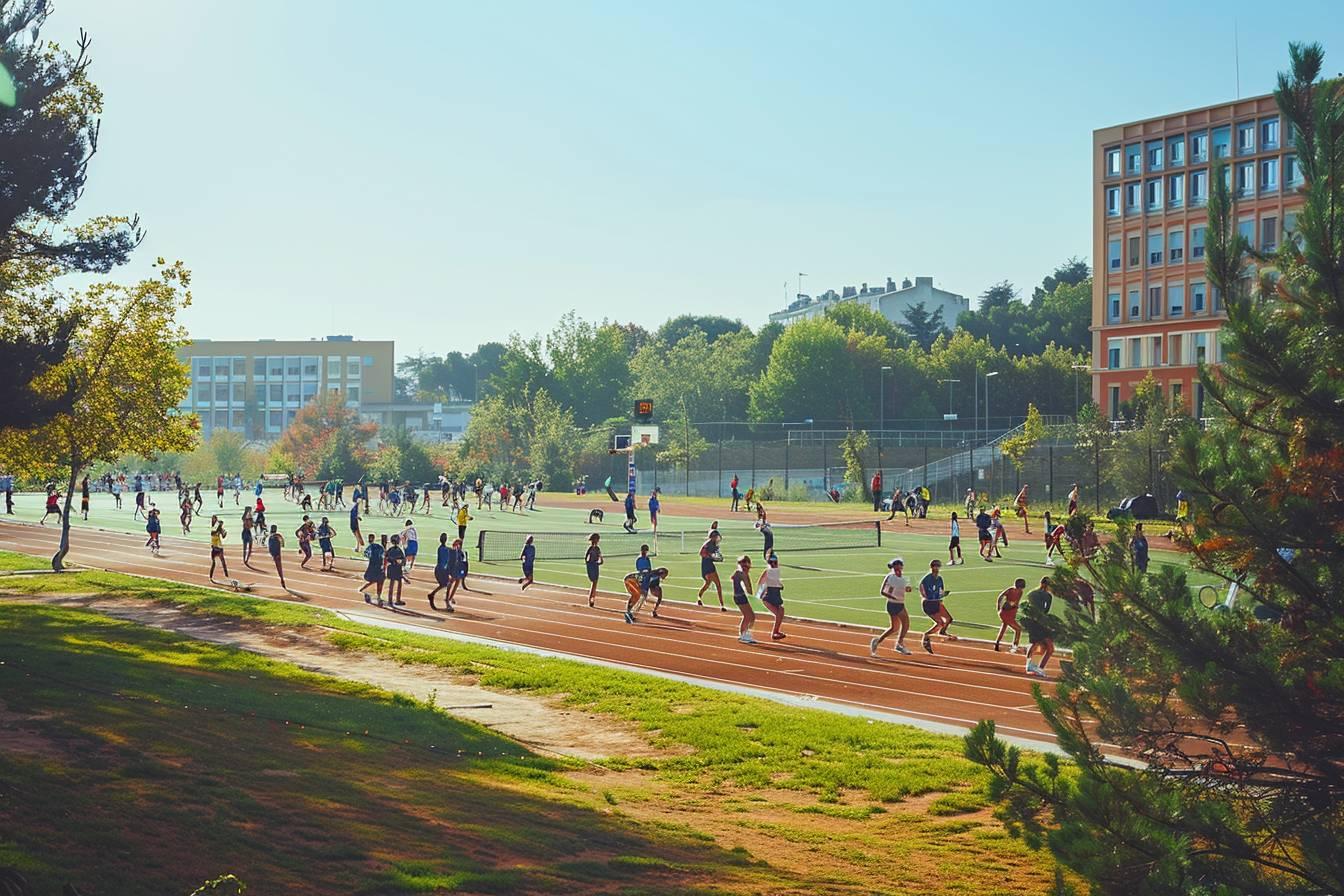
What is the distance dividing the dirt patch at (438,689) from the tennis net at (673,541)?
48.8 feet

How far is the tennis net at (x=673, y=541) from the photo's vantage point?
148 feet

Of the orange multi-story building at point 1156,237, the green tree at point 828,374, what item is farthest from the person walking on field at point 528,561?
the green tree at point 828,374

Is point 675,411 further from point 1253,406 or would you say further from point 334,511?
point 1253,406

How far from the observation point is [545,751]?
17062mm

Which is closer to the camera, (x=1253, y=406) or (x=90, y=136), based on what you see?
(x=1253, y=406)

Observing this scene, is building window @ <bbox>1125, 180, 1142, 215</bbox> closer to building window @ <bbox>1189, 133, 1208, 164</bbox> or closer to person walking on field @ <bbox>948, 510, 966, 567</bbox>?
building window @ <bbox>1189, 133, 1208, 164</bbox>

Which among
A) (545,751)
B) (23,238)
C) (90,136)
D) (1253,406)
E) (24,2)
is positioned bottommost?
(545,751)

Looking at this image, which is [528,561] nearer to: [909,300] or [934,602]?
[934,602]

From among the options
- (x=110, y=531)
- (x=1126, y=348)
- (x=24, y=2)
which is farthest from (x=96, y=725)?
(x=1126, y=348)

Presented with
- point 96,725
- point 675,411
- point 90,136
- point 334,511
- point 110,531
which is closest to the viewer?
point 96,725

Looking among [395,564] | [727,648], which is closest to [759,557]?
[395,564]

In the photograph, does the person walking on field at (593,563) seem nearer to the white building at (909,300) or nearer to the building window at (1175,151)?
the building window at (1175,151)

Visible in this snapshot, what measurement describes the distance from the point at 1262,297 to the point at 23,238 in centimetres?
2530

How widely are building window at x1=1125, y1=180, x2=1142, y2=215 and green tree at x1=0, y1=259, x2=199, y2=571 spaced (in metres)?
58.5
